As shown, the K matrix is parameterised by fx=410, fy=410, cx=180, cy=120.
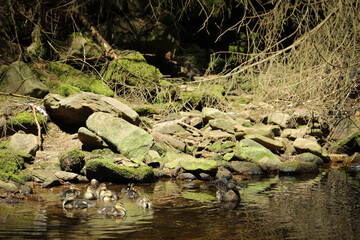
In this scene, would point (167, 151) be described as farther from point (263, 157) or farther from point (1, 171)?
point (1, 171)

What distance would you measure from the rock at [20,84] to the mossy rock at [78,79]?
5.54 feet

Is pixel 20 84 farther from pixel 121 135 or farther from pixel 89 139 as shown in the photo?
pixel 121 135

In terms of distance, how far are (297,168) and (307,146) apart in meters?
1.54

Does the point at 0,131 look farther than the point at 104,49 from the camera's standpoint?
No

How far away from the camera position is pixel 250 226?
5.02 meters

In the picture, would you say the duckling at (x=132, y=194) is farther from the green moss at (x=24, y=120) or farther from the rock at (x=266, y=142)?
the rock at (x=266, y=142)

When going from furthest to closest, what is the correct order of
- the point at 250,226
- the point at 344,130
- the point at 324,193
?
the point at 344,130, the point at 324,193, the point at 250,226

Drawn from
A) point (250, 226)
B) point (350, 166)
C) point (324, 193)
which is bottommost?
point (350, 166)

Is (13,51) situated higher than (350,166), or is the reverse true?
(13,51)

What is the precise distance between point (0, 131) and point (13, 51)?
14.8 ft

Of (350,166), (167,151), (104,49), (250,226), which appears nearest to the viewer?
(250,226)

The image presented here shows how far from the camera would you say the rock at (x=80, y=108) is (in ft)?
31.8

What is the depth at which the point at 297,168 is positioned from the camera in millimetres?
9500

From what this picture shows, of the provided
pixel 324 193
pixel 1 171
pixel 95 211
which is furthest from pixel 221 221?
pixel 1 171
